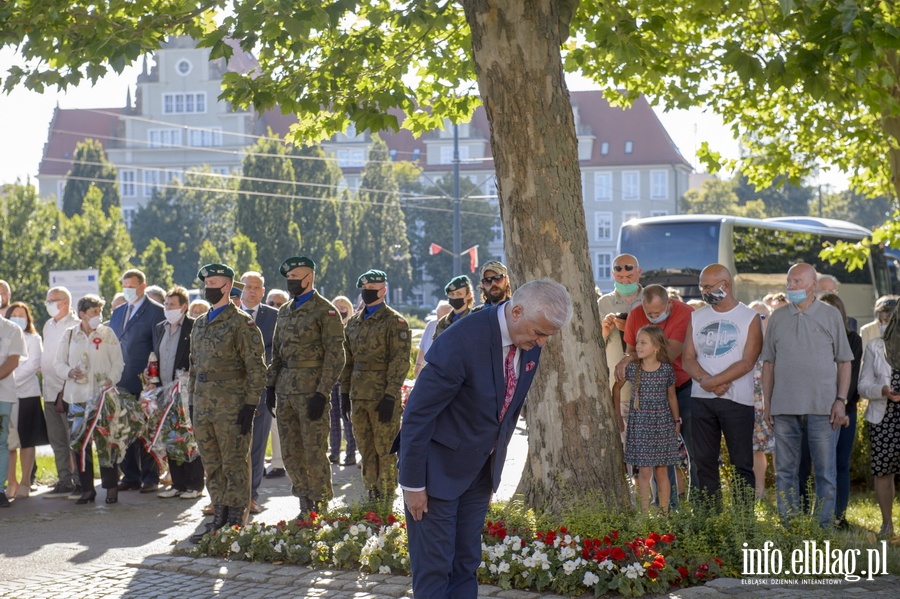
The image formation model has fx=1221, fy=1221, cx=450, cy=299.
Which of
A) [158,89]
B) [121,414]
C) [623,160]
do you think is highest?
[158,89]

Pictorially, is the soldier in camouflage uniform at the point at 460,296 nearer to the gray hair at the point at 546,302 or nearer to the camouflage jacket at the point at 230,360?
the camouflage jacket at the point at 230,360

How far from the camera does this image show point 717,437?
31.2 ft

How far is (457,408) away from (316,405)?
447 cm

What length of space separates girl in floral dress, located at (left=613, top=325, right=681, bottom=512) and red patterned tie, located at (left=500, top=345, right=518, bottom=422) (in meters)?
3.74

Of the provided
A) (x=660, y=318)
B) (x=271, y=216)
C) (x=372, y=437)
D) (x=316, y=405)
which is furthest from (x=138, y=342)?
(x=271, y=216)

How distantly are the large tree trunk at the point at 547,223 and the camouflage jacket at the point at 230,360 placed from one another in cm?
218

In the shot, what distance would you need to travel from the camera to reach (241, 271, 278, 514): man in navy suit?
12164mm

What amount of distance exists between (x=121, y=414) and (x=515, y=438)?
7683 mm

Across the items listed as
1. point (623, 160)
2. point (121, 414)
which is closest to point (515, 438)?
point (121, 414)

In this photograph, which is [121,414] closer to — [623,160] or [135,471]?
[135,471]

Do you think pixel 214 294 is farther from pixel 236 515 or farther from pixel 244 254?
pixel 244 254

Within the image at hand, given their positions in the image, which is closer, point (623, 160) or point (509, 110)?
point (509, 110)

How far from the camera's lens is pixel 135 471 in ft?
42.2

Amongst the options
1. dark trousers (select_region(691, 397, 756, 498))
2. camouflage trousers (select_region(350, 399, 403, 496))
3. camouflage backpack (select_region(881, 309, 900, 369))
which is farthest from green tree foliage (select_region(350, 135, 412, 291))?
camouflage backpack (select_region(881, 309, 900, 369))
